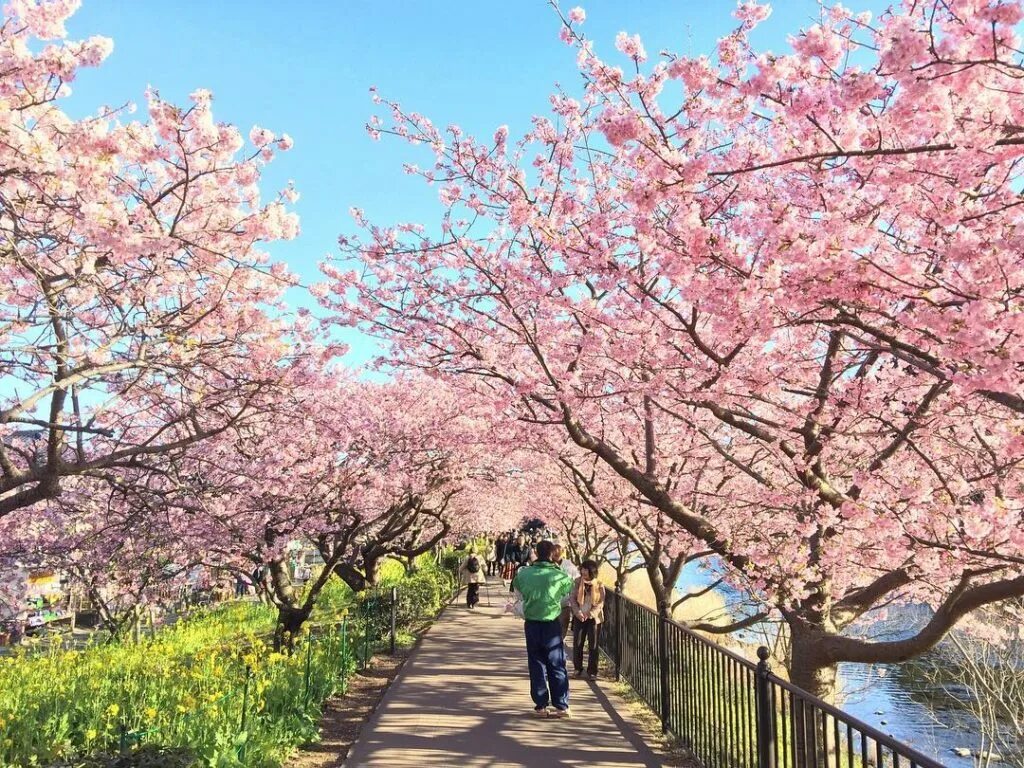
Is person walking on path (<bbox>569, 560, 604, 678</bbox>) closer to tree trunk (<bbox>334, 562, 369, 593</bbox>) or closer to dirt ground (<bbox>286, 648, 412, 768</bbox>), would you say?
dirt ground (<bbox>286, 648, 412, 768</bbox>)

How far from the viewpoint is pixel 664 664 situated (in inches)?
267

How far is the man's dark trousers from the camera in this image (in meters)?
6.89

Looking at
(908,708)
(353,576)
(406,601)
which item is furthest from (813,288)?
(908,708)

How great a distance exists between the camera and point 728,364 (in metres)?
5.27

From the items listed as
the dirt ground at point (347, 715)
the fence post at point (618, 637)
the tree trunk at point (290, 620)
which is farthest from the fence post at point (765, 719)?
the tree trunk at point (290, 620)

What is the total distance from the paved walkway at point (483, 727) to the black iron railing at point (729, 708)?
465 millimetres

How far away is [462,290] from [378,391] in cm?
741

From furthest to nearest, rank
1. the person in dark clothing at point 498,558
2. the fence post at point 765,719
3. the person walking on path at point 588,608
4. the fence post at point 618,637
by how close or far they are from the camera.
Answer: the person in dark clothing at point 498,558 → the fence post at point 618,637 → the person walking on path at point 588,608 → the fence post at point 765,719

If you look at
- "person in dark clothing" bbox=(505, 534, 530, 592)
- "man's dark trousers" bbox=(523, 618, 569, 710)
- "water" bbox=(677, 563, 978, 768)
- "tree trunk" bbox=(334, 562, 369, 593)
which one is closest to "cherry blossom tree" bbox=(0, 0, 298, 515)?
"man's dark trousers" bbox=(523, 618, 569, 710)

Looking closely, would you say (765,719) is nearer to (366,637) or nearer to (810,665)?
(810,665)

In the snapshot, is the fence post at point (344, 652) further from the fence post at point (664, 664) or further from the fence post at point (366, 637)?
the fence post at point (664, 664)

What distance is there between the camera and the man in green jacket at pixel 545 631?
272 inches

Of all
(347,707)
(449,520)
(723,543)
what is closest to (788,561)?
(723,543)

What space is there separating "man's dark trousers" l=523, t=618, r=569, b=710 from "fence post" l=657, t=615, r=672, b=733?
93 centimetres
